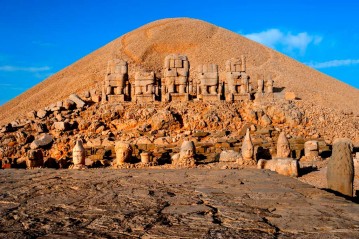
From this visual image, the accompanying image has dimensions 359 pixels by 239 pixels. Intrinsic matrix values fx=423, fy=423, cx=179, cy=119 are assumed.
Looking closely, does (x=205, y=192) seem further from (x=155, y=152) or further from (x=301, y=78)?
(x=301, y=78)

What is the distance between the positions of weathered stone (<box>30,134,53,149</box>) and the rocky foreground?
1160 centimetres

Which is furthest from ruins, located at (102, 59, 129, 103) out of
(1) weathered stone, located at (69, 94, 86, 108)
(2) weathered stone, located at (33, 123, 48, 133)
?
(2) weathered stone, located at (33, 123, 48, 133)

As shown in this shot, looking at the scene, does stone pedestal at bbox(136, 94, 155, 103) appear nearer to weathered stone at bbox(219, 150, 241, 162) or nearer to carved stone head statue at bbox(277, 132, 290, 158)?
weathered stone at bbox(219, 150, 241, 162)

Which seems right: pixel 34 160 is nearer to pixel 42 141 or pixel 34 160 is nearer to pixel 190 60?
pixel 42 141

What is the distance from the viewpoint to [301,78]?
41.2m

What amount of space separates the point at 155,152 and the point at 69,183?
1075cm

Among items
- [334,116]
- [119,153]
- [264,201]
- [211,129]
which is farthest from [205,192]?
[334,116]

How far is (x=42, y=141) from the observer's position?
1803 cm

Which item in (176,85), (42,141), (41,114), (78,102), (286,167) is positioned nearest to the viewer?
(286,167)

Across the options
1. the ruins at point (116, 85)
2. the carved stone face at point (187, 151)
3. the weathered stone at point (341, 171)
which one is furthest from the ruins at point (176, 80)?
the weathered stone at point (341, 171)

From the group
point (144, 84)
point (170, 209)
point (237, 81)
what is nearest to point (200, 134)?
point (144, 84)

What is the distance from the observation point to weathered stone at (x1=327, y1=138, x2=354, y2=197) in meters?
8.46

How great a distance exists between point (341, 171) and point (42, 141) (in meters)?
13.2

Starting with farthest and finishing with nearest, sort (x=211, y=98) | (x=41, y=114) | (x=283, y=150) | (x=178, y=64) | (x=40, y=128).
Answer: (x=178, y=64) → (x=211, y=98) → (x=41, y=114) → (x=40, y=128) → (x=283, y=150)
